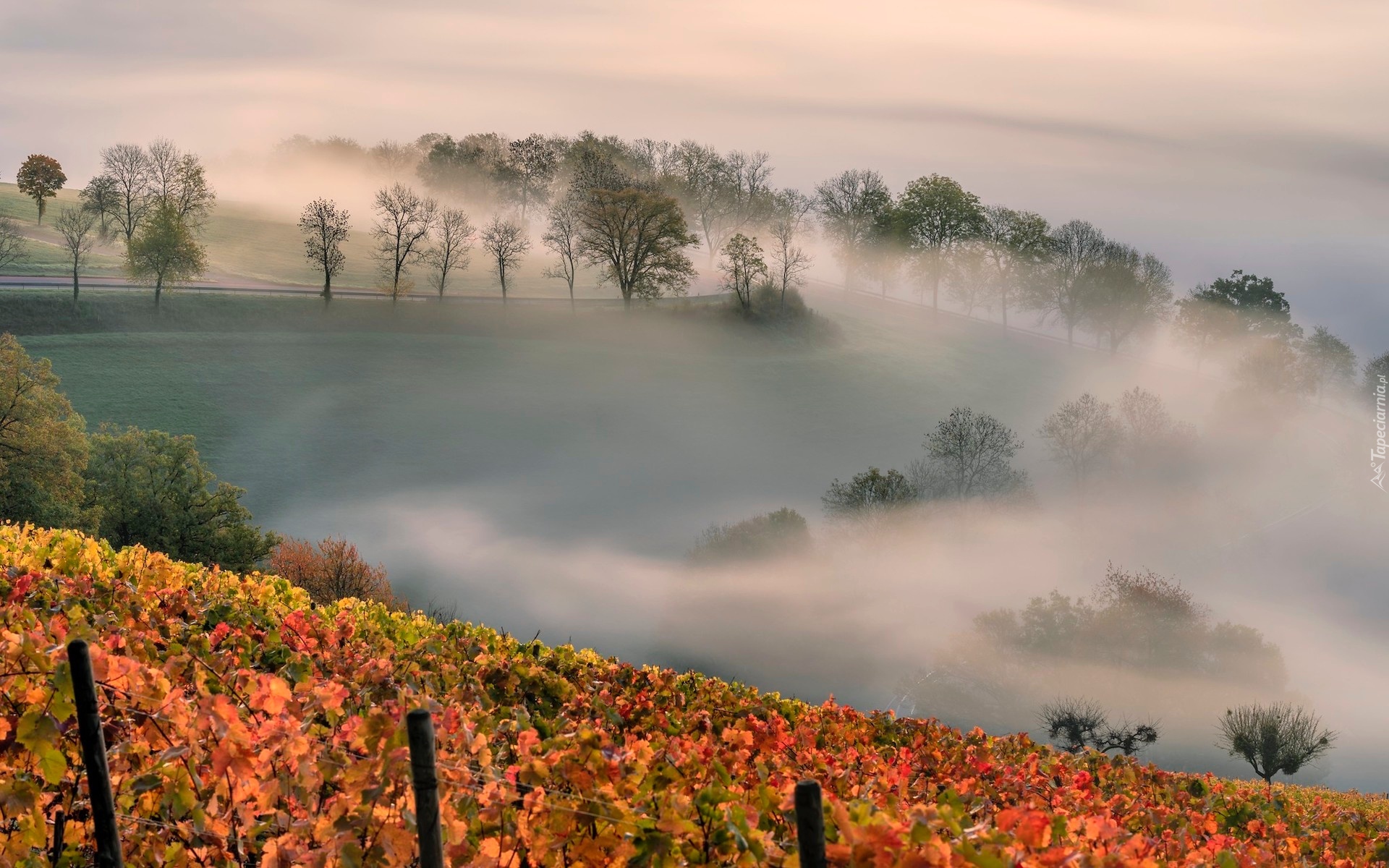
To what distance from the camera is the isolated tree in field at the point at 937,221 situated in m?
115

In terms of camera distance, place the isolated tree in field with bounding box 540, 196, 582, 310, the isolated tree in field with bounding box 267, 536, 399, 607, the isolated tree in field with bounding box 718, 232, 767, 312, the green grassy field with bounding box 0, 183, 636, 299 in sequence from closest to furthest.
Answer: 1. the isolated tree in field with bounding box 267, 536, 399, 607
2. the green grassy field with bounding box 0, 183, 636, 299
3. the isolated tree in field with bounding box 540, 196, 582, 310
4. the isolated tree in field with bounding box 718, 232, 767, 312

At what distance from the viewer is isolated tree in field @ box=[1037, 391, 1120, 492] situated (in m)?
85.8

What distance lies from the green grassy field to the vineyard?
8458 centimetres

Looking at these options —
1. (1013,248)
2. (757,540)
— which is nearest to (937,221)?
(1013,248)

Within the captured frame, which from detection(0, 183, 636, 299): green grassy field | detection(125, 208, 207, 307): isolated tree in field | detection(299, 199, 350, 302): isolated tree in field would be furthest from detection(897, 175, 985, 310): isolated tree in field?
detection(125, 208, 207, 307): isolated tree in field

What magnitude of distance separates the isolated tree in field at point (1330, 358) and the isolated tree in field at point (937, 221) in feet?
126

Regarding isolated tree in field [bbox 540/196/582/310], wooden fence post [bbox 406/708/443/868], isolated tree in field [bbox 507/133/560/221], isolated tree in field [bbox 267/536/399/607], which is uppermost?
isolated tree in field [bbox 507/133/560/221]

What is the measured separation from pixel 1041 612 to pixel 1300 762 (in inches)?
599

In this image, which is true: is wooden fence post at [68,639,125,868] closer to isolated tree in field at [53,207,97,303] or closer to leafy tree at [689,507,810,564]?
leafy tree at [689,507,810,564]

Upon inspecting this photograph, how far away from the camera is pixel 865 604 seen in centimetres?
5622

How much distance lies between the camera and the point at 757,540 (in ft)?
193

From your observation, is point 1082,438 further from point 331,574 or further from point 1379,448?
point 331,574

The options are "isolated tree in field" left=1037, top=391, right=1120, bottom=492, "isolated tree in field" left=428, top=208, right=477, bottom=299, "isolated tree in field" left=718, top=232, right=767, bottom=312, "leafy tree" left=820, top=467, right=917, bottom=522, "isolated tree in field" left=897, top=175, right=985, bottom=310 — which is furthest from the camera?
"isolated tree in field" left=897, top=175, right=985, bottom=310

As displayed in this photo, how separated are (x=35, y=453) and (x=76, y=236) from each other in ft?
183
